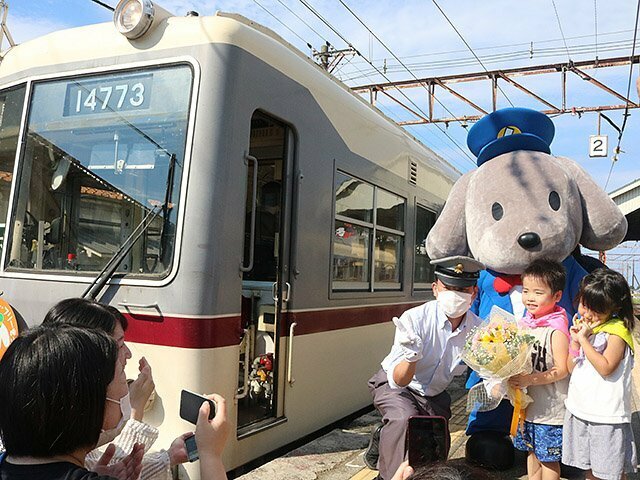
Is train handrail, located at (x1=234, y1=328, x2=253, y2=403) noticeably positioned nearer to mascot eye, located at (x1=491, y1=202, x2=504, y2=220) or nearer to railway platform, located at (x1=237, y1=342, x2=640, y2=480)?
railway platform, located at (x1=237, y1=342, x2=640, y2=480)

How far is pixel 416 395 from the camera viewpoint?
331 cm

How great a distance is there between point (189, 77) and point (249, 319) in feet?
6.27

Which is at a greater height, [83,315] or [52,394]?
[83,315]

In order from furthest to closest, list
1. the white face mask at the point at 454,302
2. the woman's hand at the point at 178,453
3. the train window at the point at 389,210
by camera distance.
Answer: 1. the train window at the point at 389,210
2. the white face mask at the point at 454,302
3. the woman's hand at the point at 178,453

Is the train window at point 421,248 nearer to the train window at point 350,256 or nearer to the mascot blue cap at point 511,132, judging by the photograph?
the train window at point 350,256

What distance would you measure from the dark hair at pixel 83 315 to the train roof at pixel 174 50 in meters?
2.02

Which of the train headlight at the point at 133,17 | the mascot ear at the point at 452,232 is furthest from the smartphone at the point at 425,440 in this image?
the train headlight at the point at 133,17

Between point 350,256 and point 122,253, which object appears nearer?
point 122,253

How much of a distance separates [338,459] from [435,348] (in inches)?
54.8

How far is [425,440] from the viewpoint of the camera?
228cm

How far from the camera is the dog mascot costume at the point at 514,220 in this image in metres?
3.68

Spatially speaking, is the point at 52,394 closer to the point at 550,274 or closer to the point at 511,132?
the point at 550,274

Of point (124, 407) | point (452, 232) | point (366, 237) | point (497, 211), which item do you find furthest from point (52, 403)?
point (366, 237)

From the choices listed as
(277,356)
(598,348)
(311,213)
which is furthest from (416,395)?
(311,213)
